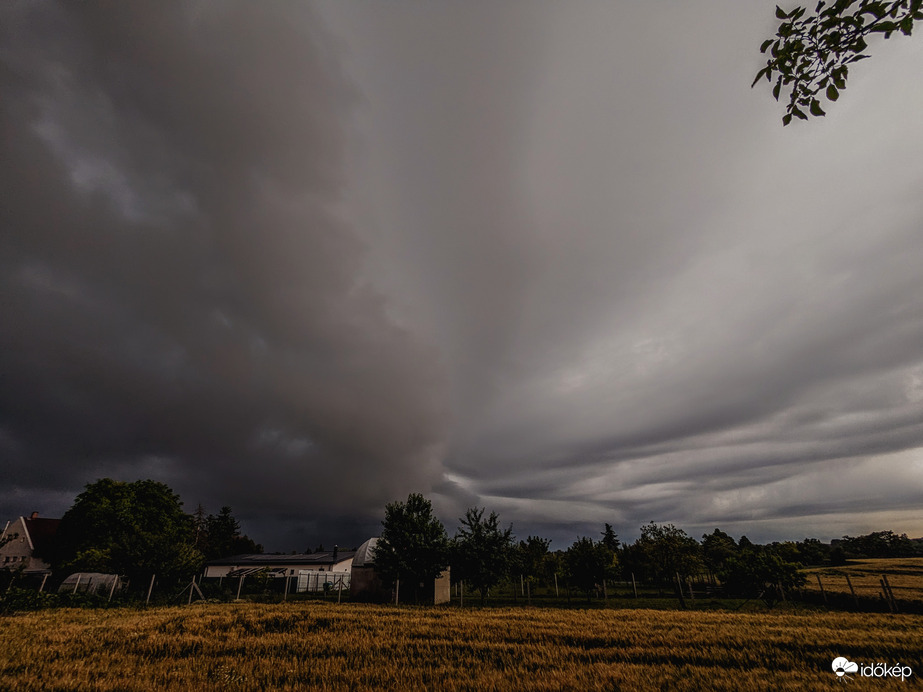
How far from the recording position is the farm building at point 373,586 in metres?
35.9

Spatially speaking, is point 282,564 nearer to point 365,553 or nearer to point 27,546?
point 365,553

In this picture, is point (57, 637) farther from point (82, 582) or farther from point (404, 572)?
point (82, 582)

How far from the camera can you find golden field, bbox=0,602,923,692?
9242 millimetres

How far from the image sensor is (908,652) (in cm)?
1136

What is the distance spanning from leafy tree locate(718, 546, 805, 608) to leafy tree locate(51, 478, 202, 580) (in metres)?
45.4

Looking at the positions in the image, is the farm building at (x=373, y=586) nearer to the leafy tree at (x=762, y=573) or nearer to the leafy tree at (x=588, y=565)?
the leafy tree at (x=588, y=565)

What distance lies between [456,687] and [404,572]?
2835 cm

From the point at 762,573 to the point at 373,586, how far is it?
1264 inches

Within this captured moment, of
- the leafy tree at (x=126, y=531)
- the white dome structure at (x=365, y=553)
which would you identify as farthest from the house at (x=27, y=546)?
the white dome structure at (x=365, y=553)

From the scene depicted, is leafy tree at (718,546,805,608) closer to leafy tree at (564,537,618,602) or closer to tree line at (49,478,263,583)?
leafy tree at (564,537,618,602)

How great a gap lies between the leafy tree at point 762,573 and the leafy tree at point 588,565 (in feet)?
32.0

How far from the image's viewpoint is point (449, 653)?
40.2 feet

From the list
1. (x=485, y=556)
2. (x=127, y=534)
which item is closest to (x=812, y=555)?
(x=485, y=556)

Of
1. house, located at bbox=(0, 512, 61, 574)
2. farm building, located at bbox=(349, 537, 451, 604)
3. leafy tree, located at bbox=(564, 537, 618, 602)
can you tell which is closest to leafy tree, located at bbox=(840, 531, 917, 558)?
leafy tree, located at bbox=(564, 537, 618, 602)
